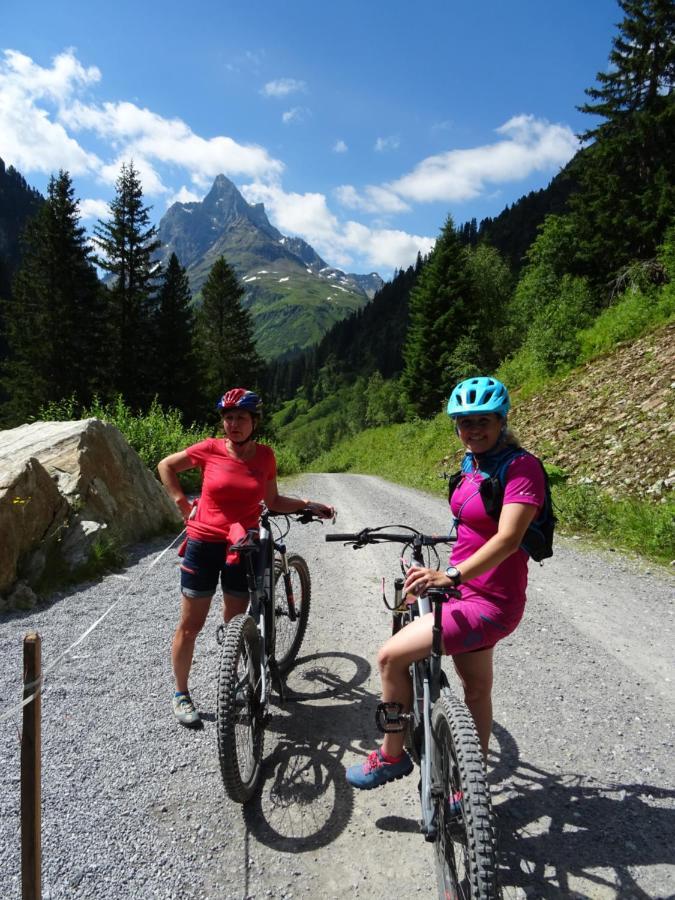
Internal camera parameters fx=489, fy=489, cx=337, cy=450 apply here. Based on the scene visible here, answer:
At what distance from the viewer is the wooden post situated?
5.53ft

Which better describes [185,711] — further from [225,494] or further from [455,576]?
[455,576]

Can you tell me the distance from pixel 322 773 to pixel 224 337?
34698mm

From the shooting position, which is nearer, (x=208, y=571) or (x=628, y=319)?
(x=208, y=571)

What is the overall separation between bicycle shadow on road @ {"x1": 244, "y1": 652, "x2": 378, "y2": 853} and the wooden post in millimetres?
1318

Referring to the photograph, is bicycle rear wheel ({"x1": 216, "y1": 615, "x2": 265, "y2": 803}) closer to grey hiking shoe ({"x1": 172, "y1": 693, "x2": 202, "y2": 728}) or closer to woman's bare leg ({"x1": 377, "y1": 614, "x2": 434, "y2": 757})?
grey hiking shoe ({"x1": 172, "y1": 693, "x2": 202, "y2": 728})

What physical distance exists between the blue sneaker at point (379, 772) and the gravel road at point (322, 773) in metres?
0.23

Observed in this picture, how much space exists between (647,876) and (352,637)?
308 cm

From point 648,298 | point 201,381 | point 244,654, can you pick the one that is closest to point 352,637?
point 244,654

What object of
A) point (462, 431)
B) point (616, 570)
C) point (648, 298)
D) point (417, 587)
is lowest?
point (616, 570)

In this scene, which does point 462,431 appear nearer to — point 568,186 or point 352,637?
point 352,637

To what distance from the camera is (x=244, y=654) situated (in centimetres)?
306

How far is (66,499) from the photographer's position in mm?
6633

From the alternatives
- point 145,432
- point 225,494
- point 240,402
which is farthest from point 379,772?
point 145,432

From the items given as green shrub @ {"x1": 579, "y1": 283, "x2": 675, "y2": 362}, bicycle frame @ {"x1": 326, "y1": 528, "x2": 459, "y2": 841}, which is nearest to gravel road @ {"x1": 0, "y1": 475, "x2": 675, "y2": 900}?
bicycle frame @ {"x1": 326, "y1": 528, "x2": 459, "y2": 841}
